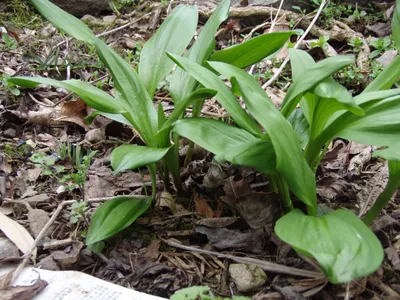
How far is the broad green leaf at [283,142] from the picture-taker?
2.85ft

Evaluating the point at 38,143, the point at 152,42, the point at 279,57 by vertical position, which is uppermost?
the point at 152,42

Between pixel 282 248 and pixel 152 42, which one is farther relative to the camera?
pixel 152 42

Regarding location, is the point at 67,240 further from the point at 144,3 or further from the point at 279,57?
the point at 144,3

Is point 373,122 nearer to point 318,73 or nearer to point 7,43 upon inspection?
point 318,73

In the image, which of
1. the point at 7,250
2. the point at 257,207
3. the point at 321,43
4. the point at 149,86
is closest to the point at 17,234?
the point at 7,250

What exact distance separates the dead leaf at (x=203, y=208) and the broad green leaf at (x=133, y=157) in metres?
0.31

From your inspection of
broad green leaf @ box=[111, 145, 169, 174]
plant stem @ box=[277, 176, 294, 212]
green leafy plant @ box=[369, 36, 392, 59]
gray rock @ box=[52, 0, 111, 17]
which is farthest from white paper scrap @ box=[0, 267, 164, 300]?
gray rock @ box=[52, 0, 111, 17]

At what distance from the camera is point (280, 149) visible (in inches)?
34.4

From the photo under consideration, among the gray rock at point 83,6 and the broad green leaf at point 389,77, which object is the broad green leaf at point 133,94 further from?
the gray rock at point 83,6

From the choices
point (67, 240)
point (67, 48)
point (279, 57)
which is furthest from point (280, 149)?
point (67, 48)

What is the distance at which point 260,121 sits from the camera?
87 cm

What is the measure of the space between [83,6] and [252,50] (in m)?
1.81

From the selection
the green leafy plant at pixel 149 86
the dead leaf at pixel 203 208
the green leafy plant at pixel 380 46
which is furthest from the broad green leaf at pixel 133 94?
the green leafy plant at pixel 380 46

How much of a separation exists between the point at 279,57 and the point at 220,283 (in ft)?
4.36
